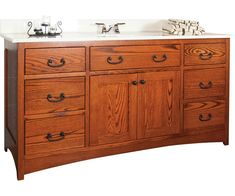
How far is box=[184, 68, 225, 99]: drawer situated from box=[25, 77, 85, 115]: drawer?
892 millimetres

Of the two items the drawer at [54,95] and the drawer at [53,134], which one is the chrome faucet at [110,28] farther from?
the drawer at [53,134]

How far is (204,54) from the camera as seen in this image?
12.1 ft

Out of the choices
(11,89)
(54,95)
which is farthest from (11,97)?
(54,95)

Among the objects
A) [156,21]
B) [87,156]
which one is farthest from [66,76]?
[156,21]

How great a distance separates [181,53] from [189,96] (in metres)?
0.35

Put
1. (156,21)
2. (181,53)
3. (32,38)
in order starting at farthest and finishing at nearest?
(156,21), (181,53), (32,38)

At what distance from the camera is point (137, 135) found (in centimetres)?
352

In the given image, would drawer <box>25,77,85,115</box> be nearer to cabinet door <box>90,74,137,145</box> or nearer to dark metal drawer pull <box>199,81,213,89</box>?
cabinet door <box>90,74,137,145</box>

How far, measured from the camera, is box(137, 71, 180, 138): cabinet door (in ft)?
11.5

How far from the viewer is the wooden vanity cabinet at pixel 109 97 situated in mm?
3115

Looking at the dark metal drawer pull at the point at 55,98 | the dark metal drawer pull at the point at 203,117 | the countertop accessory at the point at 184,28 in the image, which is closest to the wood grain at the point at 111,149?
the dark metal drawer pull at the point at 203,117

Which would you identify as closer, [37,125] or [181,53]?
[37,125]

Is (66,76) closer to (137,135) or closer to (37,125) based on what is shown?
(37,125)

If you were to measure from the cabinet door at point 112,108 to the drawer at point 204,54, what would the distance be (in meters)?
0.50
